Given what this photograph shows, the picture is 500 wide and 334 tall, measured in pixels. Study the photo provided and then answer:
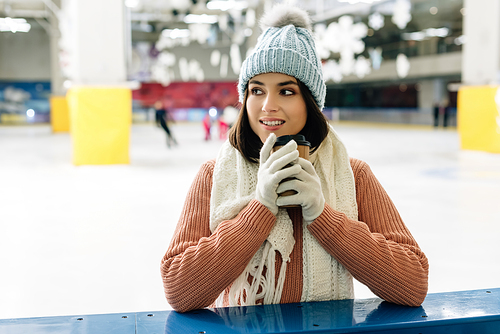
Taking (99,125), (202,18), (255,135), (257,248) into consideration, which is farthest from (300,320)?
(202,18)

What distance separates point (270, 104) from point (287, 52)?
145 mm

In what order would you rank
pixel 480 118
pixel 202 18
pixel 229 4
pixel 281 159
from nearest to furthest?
pixel 281 159 → pixel 480 118 → pixel 229 4 → pixel 202 18

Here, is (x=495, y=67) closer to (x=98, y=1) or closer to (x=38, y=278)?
(x=98, y=1)

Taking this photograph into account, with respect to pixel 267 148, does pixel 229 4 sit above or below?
above

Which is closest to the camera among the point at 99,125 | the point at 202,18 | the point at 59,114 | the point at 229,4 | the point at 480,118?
the point at 99,125

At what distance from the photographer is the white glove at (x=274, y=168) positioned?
1145 millimetres

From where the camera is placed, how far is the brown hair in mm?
1383

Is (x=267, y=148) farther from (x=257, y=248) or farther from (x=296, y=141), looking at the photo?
(x=257, y=248)

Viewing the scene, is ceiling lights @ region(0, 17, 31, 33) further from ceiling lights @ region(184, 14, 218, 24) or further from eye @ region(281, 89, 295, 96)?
eye @ region(281, 89, 295, 96)

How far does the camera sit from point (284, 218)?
1334 millimetres

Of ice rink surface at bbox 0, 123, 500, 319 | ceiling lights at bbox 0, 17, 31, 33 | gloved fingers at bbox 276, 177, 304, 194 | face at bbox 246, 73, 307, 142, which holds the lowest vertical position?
ice rink surface at bbox 0, 123, 500, 319

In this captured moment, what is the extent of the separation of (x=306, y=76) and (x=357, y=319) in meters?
0.63

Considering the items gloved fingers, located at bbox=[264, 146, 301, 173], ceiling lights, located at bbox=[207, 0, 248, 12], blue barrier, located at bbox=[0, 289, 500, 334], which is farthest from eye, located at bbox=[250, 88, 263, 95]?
ceiling lights, located at bbox=[207, 0, 248, 12]

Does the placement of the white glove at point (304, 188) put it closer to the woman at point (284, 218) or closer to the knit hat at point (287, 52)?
the woman at point (284, 218)
